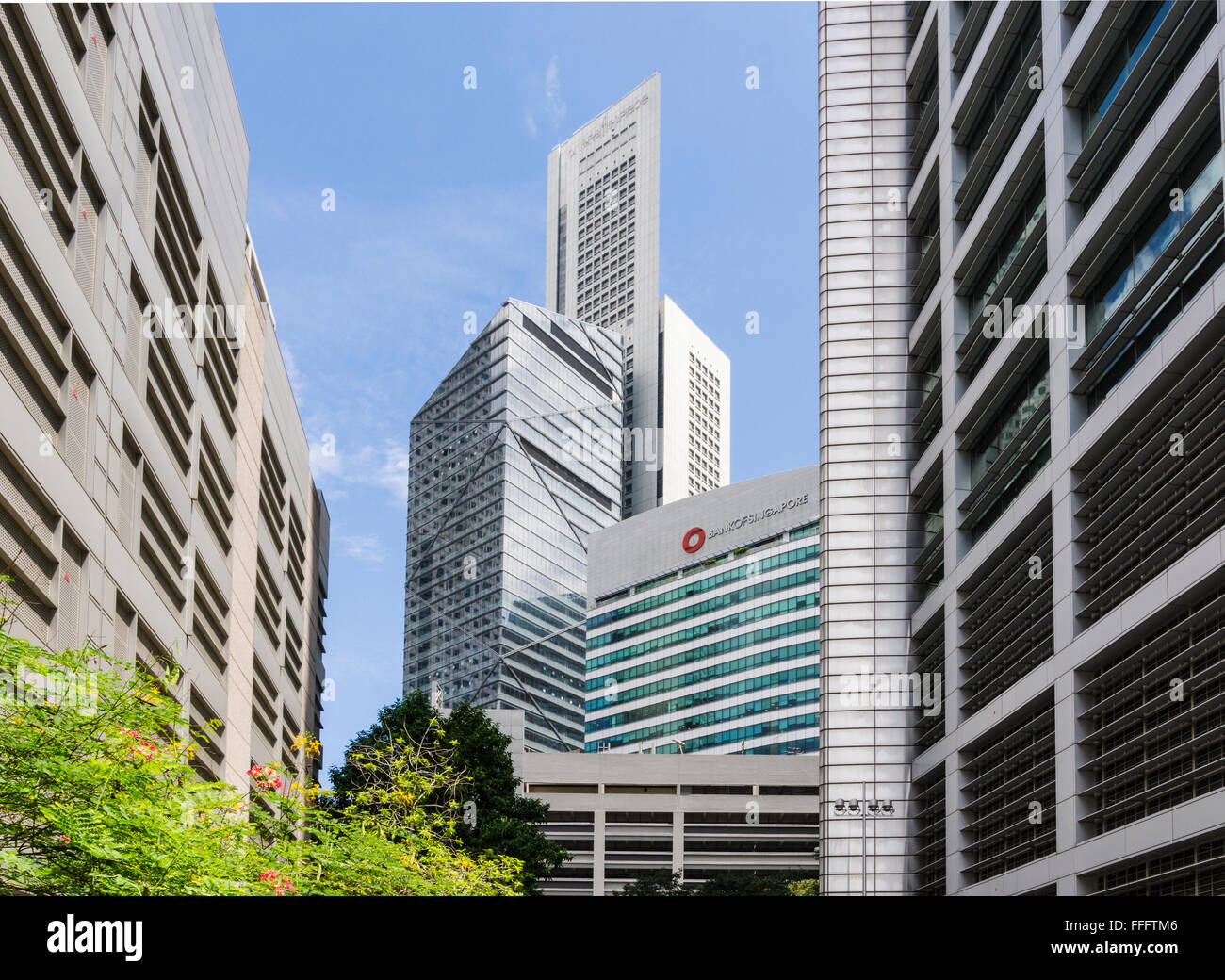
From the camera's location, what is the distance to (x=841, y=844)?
59125 millimetres

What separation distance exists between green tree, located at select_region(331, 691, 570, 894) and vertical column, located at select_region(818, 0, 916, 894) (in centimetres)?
1242

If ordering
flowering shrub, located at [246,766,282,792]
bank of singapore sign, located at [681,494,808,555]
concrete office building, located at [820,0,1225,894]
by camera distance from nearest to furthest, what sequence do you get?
flowering shrub, located at [246,766,282,792], concrete office building, located at [820,0,1225,894], bank of singapore sign, located at [681,494,808,555]

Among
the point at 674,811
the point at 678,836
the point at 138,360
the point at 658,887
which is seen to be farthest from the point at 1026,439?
the point at 678,836

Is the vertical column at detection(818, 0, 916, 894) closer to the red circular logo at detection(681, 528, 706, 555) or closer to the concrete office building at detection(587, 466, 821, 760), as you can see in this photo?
the concrete office building at detection(587, 466, 821, 760)

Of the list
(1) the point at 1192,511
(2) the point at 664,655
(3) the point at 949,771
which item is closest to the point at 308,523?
(3) the point at 949,771

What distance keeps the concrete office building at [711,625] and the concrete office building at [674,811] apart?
18.9 feet

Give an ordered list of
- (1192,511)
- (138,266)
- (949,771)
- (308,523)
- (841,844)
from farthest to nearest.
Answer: (308,523) < (841,844) < (949,771) < (138,266) < (1192,511)

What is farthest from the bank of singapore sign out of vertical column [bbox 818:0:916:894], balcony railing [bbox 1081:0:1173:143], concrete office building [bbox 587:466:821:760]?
balcony railing [bbox 1081:0:1173:143]

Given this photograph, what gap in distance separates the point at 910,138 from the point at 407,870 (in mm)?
44041

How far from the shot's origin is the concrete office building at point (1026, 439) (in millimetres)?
32844

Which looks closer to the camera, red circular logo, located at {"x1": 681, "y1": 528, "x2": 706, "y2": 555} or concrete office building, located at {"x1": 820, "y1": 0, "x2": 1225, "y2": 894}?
concrete office building, located at {"x1": 820, "y1": 0, "x2": 1225, "y2": 894}

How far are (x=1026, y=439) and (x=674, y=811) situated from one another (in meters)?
99.5

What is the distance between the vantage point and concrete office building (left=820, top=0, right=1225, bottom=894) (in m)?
32.8
